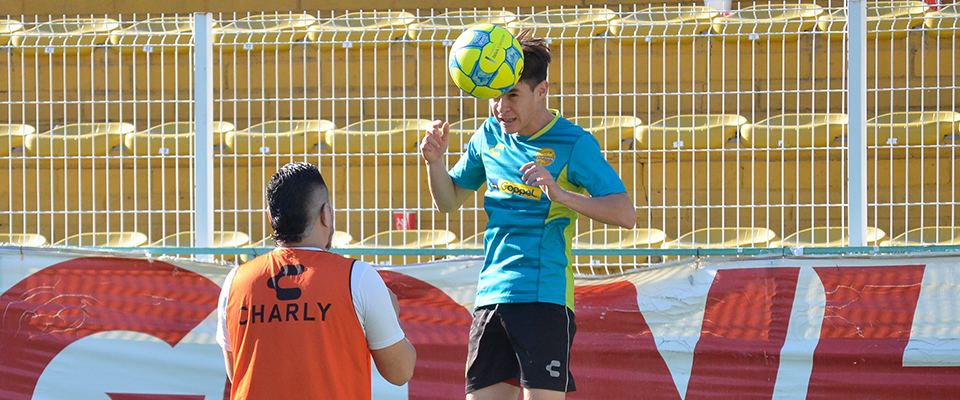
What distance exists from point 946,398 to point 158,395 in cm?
327

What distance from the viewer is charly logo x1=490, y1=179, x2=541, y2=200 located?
7.70ft

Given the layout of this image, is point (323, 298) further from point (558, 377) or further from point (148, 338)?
point (148, 338)

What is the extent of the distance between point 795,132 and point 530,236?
3.27 m

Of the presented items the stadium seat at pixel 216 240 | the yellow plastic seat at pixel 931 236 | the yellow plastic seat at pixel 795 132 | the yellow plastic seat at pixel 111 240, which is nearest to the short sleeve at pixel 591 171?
the yellow plastic seat at pixel 795 132

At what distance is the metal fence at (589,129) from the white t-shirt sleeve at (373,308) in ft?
5.35

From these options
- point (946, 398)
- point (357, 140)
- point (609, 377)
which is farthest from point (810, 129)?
point (357, 140)

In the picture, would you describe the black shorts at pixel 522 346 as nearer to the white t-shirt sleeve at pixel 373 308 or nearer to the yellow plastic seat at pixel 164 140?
the white t-shirt sleeve at pixel 373 308

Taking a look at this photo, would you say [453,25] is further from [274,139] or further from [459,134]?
[274,139]

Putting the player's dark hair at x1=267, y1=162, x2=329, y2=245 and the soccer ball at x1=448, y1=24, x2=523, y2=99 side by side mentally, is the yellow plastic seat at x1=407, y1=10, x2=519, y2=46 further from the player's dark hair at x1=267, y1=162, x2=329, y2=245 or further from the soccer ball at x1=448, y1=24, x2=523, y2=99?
the player's dark hair at x1=267, y1=162, x2=329, y2=245

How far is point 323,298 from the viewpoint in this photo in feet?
5.72

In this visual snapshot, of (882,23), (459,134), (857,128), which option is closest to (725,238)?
(857,128)

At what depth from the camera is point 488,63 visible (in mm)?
2301

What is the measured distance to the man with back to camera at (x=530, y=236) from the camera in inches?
88.5

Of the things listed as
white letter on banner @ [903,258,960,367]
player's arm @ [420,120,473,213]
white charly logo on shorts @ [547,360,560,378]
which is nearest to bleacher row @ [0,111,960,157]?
white letter on banner @ [903,258,960,367]
